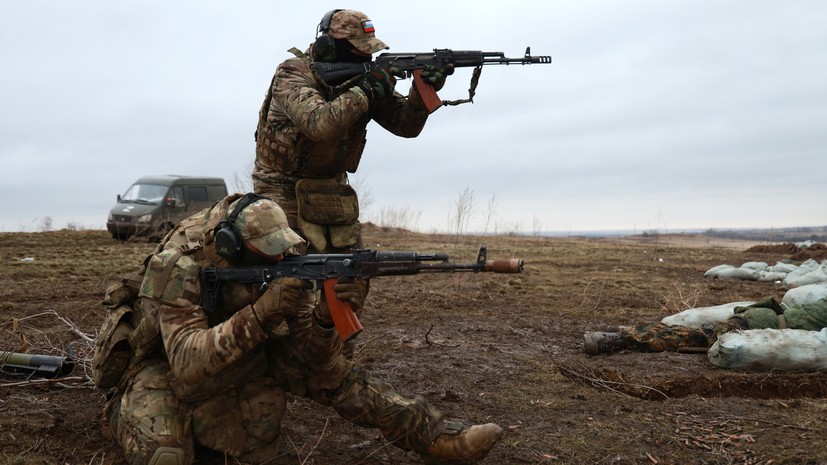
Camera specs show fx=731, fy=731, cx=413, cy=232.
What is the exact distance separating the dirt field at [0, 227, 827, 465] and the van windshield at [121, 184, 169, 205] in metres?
7.11

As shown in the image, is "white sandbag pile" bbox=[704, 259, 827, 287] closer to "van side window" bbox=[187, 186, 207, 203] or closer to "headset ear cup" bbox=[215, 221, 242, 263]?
"headset ear cup" bbox=[215, 221, 242, 263]

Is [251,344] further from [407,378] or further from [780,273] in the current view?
[780,273]

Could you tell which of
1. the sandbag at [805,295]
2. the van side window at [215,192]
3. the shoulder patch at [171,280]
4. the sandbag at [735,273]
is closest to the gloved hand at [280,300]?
the shoulder patch at [171,280]

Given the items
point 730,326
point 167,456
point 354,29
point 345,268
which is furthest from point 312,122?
point 730,326

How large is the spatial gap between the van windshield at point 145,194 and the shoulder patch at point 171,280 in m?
13.2

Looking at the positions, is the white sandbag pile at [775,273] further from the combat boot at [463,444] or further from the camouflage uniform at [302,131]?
the combat boot at [463,444]

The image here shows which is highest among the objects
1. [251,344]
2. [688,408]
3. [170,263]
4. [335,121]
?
[335,121]

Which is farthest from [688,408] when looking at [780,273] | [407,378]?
[780,273]

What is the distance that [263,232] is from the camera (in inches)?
116

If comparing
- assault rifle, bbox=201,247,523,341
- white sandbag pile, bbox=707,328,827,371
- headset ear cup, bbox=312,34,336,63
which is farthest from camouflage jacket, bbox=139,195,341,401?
white sandbag pile, bbox=707,328,827,371

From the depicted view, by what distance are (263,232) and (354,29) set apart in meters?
1.76

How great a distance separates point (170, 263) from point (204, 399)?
628 mm

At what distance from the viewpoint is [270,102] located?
4.26 m

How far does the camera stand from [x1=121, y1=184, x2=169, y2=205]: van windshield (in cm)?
1565
